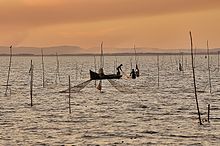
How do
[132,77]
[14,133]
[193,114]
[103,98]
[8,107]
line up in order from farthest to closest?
[132,77], [103,98], [8,107], [193,114], [14,133]

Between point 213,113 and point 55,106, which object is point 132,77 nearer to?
point 55,106

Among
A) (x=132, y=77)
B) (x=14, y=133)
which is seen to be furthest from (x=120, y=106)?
(x=132, y=77)

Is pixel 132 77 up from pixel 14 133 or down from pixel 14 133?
up

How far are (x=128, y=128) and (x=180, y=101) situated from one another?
17.1 meters

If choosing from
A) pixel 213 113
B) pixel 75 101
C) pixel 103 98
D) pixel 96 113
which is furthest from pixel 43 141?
pixel 103 98

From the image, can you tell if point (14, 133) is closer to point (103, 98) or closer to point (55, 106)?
point (55, 106)

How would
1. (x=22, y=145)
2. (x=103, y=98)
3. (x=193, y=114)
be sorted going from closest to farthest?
1. (x=22, y=145)
2. (x=193, y=114)
3. (x=103, y=98)

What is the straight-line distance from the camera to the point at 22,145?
23.7 m

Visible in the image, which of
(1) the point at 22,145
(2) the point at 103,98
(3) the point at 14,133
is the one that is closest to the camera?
(1) the point at 22,145

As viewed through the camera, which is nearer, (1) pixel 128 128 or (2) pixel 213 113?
(1) pixel 128 128

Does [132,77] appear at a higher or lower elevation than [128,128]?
higher

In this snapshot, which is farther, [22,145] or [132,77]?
[132,77]

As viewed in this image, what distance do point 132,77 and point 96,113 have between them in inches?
1832

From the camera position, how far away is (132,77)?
82438 mm
